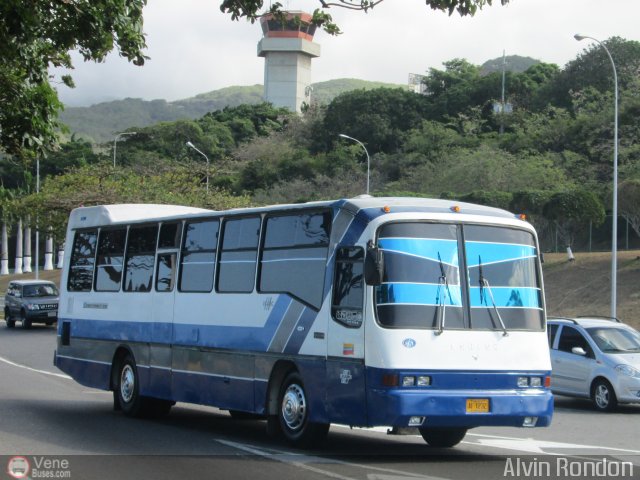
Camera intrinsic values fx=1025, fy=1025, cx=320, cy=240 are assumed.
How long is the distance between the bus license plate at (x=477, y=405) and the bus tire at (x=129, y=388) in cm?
649

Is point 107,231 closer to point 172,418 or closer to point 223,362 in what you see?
point 172,418

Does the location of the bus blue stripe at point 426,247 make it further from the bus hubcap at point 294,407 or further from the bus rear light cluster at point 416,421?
the bus hubcap at point 294,407

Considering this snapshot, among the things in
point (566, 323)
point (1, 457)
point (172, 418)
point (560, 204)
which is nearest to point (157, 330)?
point (172, 418)

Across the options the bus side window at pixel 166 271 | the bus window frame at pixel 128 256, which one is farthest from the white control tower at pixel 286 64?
the bus side window at pixel 166 271

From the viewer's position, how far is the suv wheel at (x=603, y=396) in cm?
1839

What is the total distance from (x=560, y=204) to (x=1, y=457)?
3317 cm

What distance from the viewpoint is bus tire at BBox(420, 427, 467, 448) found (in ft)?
41.8

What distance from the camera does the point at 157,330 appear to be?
612 inches

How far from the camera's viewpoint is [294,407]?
12.2 meters

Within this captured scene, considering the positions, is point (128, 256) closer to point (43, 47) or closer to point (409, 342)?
point (43, 47)

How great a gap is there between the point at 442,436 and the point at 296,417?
6.51 feet

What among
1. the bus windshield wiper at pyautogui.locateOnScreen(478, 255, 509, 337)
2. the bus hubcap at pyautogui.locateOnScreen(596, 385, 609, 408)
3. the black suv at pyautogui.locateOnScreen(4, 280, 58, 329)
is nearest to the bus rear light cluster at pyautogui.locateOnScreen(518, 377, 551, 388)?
the bus windshield wiper at pyautogui.locateOnScreen(478, 255, 509, 337)

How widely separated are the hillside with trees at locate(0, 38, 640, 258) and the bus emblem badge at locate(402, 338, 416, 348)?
2951cm

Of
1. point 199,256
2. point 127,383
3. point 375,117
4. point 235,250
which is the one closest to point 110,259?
point 127,383
